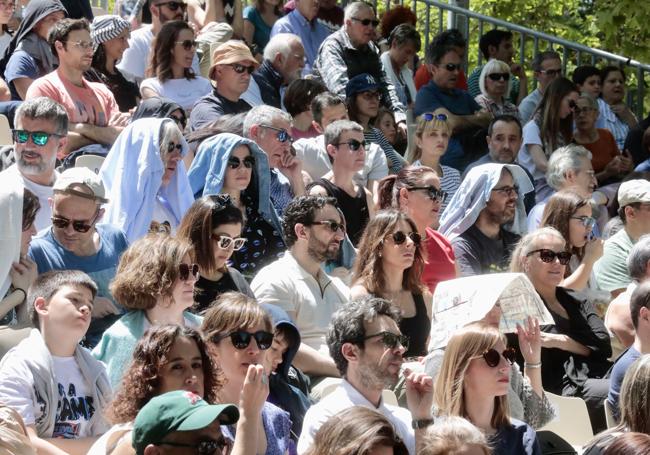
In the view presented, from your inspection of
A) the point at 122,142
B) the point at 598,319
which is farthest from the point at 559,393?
the point at 122,142

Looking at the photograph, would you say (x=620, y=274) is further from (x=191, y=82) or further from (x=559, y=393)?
(x=191, y=82)

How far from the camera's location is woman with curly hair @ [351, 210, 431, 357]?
7781 mm

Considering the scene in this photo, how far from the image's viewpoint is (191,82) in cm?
1091

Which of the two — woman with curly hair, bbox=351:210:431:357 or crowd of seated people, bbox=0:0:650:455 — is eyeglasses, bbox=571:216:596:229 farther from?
woman with curly hair, bbox=351:210:431:357

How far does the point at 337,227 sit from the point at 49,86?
2781mm

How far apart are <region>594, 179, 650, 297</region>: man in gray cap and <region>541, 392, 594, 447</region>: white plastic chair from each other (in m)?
2.12

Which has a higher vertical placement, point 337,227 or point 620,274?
point 337,227

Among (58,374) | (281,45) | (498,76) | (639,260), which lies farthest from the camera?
(498,76)

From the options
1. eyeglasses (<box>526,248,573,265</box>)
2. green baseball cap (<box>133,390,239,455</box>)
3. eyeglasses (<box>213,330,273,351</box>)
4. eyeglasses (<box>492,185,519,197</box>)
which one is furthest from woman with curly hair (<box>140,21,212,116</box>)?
green baseball cap (<box>133,390,239,455</box>)

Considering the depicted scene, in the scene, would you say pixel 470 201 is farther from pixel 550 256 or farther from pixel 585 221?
pixel 550 256

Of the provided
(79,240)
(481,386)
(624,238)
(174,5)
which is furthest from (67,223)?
(174,5)

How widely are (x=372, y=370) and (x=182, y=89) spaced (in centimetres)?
503

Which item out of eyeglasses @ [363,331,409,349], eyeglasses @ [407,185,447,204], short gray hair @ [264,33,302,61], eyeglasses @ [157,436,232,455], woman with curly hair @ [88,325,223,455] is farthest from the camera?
short gray hair @ [264,33,302,61]

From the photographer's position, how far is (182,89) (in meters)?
10.8
